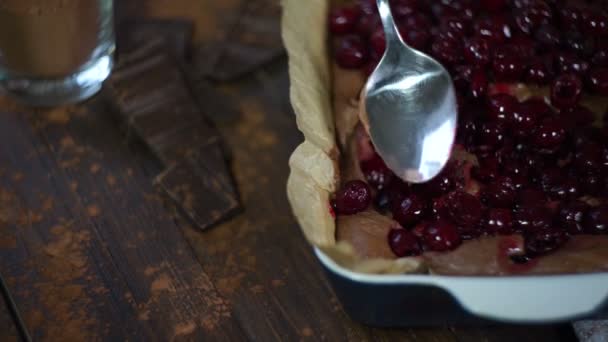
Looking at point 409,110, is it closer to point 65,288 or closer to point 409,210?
point 409,210

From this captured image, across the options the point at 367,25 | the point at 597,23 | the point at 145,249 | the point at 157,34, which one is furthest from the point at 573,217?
the point at 157,34

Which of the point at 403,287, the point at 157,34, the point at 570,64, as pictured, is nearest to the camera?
the point at 403,287

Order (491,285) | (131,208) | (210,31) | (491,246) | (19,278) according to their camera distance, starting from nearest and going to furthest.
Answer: (491,285)
(491,246)
(19,278)
(131,208)
(210,31)

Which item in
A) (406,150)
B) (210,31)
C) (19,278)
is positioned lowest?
(19,278)

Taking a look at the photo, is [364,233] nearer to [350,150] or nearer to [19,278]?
[350,150]

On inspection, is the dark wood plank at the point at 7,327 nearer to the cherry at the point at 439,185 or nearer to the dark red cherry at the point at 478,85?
the cherry at the point at 439,185

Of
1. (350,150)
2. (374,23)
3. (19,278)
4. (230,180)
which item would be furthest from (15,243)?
(374,23)

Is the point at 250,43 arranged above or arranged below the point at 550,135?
below
